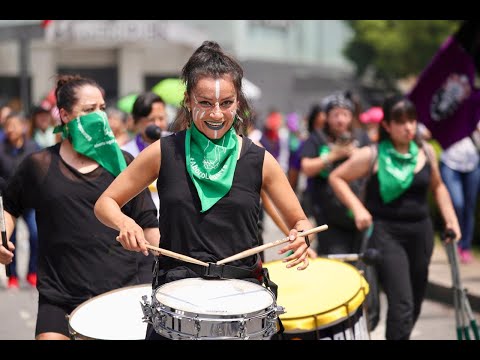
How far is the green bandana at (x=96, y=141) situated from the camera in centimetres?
454

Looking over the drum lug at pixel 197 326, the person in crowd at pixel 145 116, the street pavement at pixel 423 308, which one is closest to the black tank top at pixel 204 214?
the drum lug at pixel 197 326

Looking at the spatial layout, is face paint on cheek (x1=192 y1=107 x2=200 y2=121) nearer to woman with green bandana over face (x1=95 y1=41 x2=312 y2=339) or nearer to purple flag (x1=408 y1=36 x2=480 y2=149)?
woman with green bandana over face (x1=95 y1=41 x2=312 y2=339)

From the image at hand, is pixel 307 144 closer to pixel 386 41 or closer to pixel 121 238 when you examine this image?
pixel 121 238

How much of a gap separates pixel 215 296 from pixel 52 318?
1286mm

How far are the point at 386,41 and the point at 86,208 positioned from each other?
4061 cm

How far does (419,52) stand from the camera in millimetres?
41938

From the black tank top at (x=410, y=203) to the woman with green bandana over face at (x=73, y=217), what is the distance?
1.96 m

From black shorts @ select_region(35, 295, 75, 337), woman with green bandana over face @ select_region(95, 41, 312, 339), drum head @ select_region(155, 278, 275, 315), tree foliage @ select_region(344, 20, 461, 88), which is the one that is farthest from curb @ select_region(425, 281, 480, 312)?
tree foliage @ select_region(344, 20, 461, 88)

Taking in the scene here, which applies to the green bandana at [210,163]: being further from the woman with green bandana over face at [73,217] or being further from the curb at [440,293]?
the curb at [440,293]

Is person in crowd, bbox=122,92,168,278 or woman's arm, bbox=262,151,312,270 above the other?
person in crowd, bbox=122,92,168,278

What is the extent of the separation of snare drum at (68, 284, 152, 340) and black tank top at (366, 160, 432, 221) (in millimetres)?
2251

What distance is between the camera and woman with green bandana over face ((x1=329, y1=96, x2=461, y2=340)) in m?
5.90

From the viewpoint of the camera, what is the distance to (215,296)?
3.29 meters

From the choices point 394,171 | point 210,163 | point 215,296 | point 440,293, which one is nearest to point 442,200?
point 394,171
